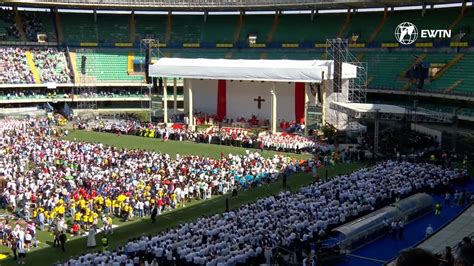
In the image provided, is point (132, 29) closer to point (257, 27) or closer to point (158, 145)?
point (257, 27)

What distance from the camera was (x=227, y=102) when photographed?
50438mm

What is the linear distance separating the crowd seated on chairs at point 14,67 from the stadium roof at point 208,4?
5.01 metres

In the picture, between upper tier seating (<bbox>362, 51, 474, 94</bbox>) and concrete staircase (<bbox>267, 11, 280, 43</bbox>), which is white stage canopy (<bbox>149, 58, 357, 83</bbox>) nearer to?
upper tier seating (<bbox>362, 51, 474, 94</bbox>)

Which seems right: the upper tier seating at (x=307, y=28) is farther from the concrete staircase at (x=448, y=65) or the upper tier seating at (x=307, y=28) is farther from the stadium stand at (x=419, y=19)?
the concrete staircase at (x=448, y=65)

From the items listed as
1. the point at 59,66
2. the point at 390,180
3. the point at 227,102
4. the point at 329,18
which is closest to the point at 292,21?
the point at 329,18

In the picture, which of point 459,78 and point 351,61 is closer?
point 459,78

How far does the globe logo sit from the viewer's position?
50.1 metres

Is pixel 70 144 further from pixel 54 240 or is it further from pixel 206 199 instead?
pixel 54 240

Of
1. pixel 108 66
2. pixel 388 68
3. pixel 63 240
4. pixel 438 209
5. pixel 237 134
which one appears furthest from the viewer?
pixel 108 66

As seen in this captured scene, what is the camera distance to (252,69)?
141ft

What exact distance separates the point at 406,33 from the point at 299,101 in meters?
13.2

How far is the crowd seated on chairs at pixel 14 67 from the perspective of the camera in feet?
175

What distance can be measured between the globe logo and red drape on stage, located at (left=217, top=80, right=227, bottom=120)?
16608 mm

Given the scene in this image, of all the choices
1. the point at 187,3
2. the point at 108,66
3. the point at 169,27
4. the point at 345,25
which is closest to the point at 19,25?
the point at 108,66
